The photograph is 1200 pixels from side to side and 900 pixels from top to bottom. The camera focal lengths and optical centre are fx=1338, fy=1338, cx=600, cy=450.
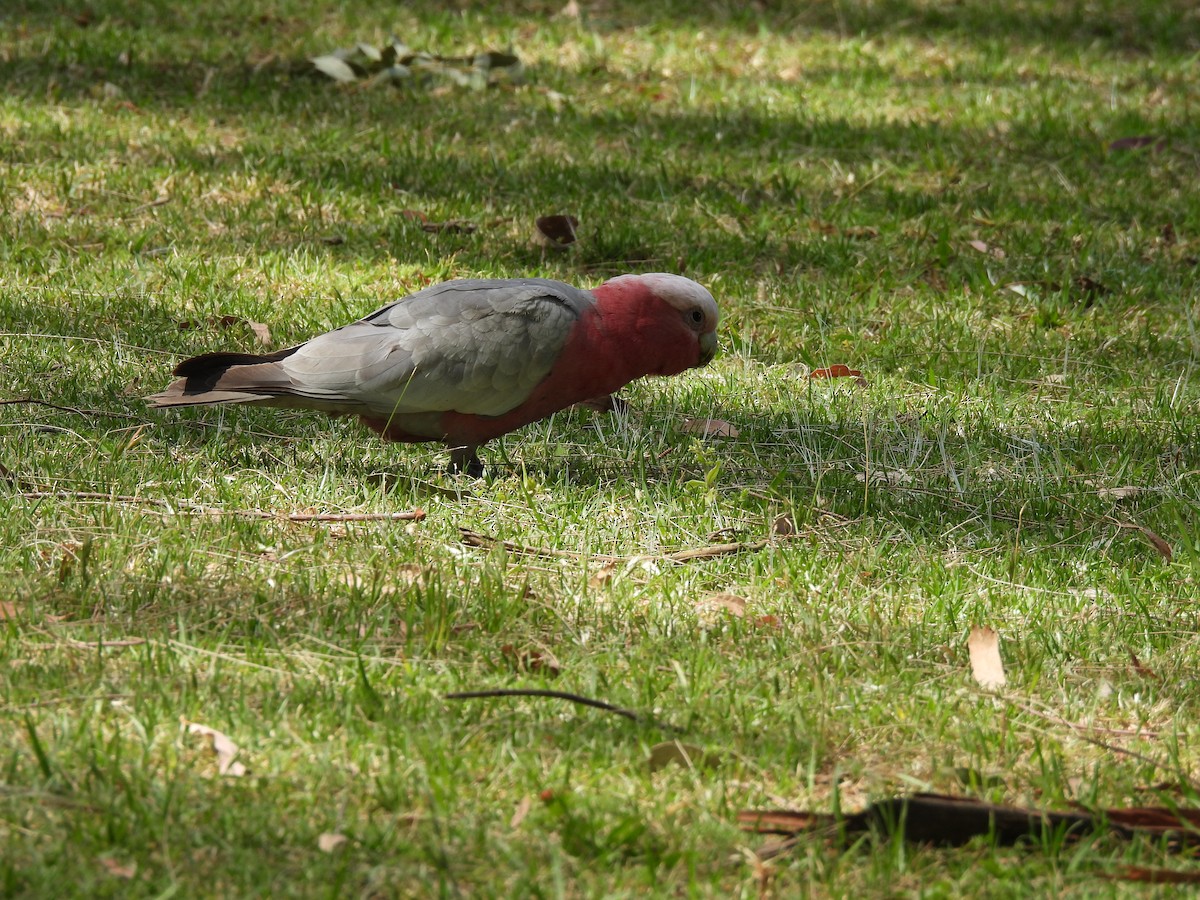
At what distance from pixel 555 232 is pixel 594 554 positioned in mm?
2941

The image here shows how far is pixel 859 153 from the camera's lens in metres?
7.67

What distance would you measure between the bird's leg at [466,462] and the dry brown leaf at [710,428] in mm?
810

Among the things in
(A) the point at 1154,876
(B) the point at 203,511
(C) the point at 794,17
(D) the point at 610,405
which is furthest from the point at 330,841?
(C) the point at 794,17

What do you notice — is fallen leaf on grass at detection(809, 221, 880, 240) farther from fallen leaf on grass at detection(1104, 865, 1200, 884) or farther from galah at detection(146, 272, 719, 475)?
fallen leaf on grass at detection(1104, 865, 1200, 884)

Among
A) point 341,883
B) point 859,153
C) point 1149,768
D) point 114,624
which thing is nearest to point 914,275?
point 859,153

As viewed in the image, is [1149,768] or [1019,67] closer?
[1149,768]

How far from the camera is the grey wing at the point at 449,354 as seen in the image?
13.3 ft

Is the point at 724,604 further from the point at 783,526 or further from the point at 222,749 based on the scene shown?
the point at 222,749

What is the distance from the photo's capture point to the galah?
404 cm

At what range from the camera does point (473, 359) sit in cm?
406

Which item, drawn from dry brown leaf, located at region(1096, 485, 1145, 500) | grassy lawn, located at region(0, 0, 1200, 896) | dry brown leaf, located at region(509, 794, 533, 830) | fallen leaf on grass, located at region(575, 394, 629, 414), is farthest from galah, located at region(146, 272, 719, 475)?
dry brown leaf, located at region(509, 794, 533, 830)

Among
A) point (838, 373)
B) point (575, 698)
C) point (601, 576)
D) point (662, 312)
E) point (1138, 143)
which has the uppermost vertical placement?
point (662, 312)

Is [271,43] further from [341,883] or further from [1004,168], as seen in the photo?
[341,883]

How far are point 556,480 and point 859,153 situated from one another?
4.21 m
